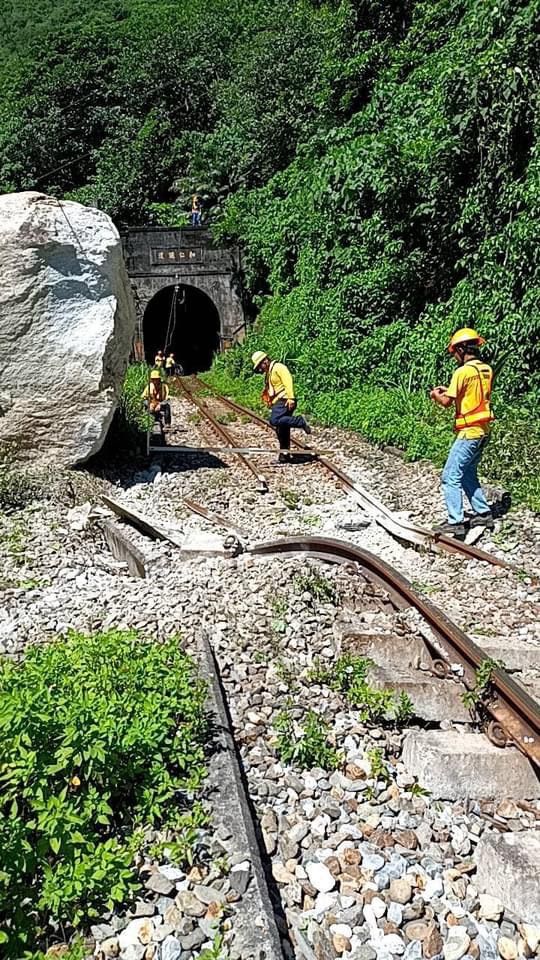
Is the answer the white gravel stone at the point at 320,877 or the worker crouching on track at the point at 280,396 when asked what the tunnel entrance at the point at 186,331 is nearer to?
the worker crouching on track at the point at 280,396

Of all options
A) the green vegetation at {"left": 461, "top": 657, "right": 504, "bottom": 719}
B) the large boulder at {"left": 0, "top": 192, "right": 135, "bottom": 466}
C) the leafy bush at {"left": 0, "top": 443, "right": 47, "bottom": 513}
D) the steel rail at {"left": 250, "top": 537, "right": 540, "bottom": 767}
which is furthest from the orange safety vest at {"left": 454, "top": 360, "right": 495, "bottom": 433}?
the leafy bush at {"left": 0, "top": 443, "right": 47, "bottom": 513}

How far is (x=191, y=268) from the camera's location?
29.3 metres

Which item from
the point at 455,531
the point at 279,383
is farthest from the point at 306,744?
the point at 279,383

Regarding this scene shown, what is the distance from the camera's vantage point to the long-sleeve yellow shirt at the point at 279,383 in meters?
12.1

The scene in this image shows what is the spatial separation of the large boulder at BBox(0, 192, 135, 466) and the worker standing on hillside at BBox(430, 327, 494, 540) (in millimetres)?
4641

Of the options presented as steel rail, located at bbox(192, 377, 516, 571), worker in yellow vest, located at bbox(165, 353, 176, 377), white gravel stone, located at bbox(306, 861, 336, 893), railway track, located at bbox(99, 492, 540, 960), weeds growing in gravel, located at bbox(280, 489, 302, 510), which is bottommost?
worker in yellow vest, located at bbox(165, 353, 176, 377)

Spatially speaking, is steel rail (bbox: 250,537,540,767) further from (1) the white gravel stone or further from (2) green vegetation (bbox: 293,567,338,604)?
(1) the white gravel stone

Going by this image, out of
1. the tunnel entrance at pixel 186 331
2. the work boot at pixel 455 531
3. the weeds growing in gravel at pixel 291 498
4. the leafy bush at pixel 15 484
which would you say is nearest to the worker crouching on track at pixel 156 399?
the leafy bush at pixel 15 484

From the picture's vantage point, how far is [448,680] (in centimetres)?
481

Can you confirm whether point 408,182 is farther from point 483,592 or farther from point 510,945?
point 510,945

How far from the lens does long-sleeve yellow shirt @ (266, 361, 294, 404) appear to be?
12070mm

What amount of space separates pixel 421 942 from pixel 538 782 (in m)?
1.10

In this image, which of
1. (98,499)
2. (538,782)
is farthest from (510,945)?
(98,499)

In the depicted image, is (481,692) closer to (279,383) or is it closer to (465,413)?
(465,413)
